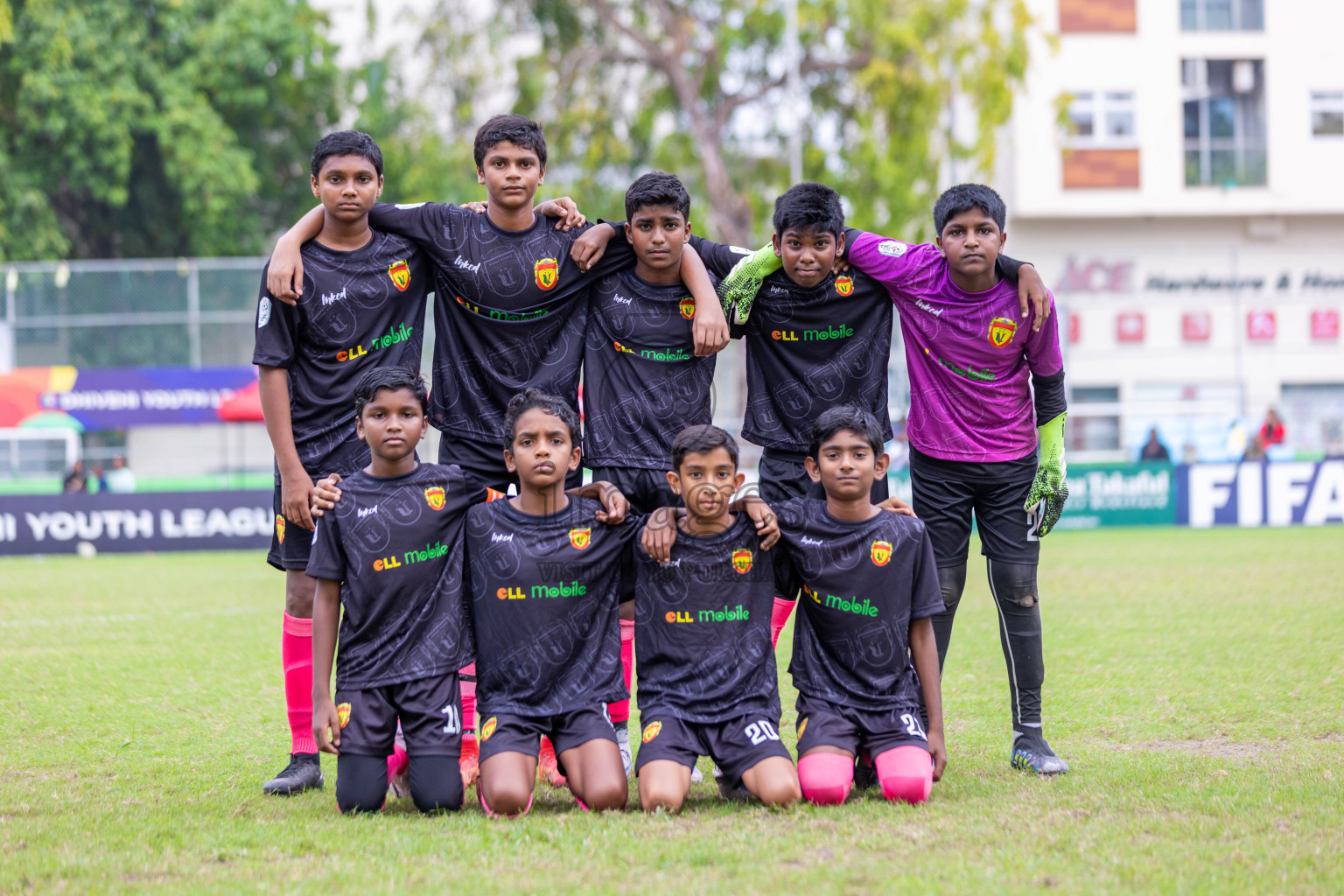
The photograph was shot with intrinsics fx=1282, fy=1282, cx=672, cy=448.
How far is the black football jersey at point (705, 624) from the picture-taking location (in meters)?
4.32

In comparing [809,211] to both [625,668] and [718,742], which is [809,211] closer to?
[625,668]

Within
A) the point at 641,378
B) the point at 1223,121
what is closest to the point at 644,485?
the point at 641,378

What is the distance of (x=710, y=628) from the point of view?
14.2 ft

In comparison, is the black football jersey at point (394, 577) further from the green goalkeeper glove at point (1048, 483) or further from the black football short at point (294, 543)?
the green goalkeeper glove at point (1048, 483)

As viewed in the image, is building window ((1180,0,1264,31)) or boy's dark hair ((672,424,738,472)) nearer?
boy's dark hair ((672,424,738,472))

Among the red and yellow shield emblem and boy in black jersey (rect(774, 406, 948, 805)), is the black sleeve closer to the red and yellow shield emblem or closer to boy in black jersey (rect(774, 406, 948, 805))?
boy in black jersey (rect(774, 406, 948, 805))

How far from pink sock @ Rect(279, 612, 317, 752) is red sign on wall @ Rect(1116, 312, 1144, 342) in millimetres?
25147

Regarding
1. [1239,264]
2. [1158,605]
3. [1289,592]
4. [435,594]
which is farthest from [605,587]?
[1239,264]

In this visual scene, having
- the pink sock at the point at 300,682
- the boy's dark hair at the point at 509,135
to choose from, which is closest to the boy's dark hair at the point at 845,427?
the boy's dark hair at the point at 509,135

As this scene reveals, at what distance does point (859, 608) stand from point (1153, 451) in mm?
17393

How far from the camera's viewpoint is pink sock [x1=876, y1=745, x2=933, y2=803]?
13.5ft

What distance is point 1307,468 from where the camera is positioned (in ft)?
57.4

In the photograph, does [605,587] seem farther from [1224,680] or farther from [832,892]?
[1224,680]

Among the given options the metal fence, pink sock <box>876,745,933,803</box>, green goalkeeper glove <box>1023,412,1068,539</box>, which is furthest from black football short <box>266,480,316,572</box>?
the metal fence
